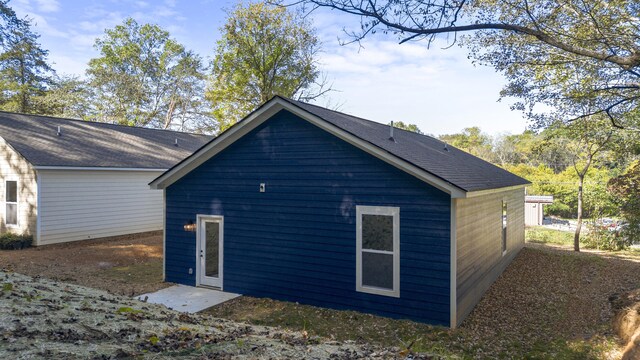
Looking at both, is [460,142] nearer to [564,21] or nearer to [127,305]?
[564,21]

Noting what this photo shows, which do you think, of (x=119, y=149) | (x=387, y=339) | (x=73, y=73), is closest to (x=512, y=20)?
(x=387, y=339)

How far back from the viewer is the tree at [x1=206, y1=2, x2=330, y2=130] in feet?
92.4

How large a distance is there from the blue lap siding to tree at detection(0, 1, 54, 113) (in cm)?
3359

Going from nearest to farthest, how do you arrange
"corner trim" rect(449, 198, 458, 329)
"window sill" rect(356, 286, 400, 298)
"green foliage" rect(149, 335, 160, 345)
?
"green foliage" rect(149, 335, 160, 345)
"corner trim" rect(449, 198, 458, 329)
"window sill" rect(356, 286, 400, 298)

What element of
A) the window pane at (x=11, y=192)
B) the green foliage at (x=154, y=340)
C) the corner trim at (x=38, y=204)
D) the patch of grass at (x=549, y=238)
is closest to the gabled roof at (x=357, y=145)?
the green foliage at (x=154, y=340)

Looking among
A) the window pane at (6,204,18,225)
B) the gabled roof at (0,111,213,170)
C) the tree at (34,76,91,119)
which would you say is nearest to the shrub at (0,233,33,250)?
the window pane at (6,204,18,225)

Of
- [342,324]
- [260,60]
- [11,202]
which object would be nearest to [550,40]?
[342,324]

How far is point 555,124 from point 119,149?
19.6 meters

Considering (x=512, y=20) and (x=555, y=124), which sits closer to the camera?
(x=512, y=20)

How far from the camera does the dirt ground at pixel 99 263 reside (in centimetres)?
1069

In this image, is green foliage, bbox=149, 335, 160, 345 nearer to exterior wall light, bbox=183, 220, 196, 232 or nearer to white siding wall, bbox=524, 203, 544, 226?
exterior wall light, bbox=183, 220, 196, 232

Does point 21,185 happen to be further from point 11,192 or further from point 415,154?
point 415,154

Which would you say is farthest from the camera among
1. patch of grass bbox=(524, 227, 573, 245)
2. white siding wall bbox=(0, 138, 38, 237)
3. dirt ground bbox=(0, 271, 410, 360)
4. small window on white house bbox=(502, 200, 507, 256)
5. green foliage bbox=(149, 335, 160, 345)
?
patch of grass bbox=(524, 227, 573, 245)

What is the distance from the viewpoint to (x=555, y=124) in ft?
50.8
